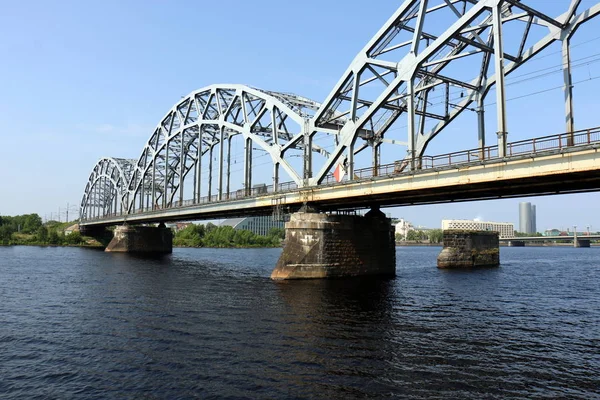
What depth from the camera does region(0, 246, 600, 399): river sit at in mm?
13969

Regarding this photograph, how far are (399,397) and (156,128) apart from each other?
3696 inches

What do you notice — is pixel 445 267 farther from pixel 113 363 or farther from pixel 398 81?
pixel 113 363

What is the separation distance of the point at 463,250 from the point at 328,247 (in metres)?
34.1

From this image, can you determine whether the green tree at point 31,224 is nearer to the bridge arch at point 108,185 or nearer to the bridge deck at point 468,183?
the bridge arch at point 108,185

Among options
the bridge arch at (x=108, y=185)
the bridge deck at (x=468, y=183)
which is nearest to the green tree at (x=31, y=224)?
the bridge arch at (x=108, y=185)

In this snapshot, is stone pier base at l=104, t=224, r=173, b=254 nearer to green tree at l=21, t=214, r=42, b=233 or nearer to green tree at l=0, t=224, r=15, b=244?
green tree at l=0, t=224, r=15, b=244

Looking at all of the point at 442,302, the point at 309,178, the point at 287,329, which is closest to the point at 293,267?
the point at 309,178

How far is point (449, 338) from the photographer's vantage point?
20203 mm

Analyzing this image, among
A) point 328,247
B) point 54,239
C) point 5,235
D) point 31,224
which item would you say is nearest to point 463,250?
point 328,247

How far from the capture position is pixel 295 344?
1878 centimetres

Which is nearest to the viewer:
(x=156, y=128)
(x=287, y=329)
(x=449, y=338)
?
(x=449, y=338)

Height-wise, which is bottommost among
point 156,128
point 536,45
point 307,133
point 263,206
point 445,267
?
point 445,267

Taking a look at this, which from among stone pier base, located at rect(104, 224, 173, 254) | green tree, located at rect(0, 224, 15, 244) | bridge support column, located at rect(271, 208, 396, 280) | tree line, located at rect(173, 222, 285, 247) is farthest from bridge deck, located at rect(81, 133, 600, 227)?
green tree, located at rect(0, 224, 15, 244)

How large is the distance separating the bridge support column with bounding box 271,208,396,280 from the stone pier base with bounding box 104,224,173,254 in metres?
69.8
